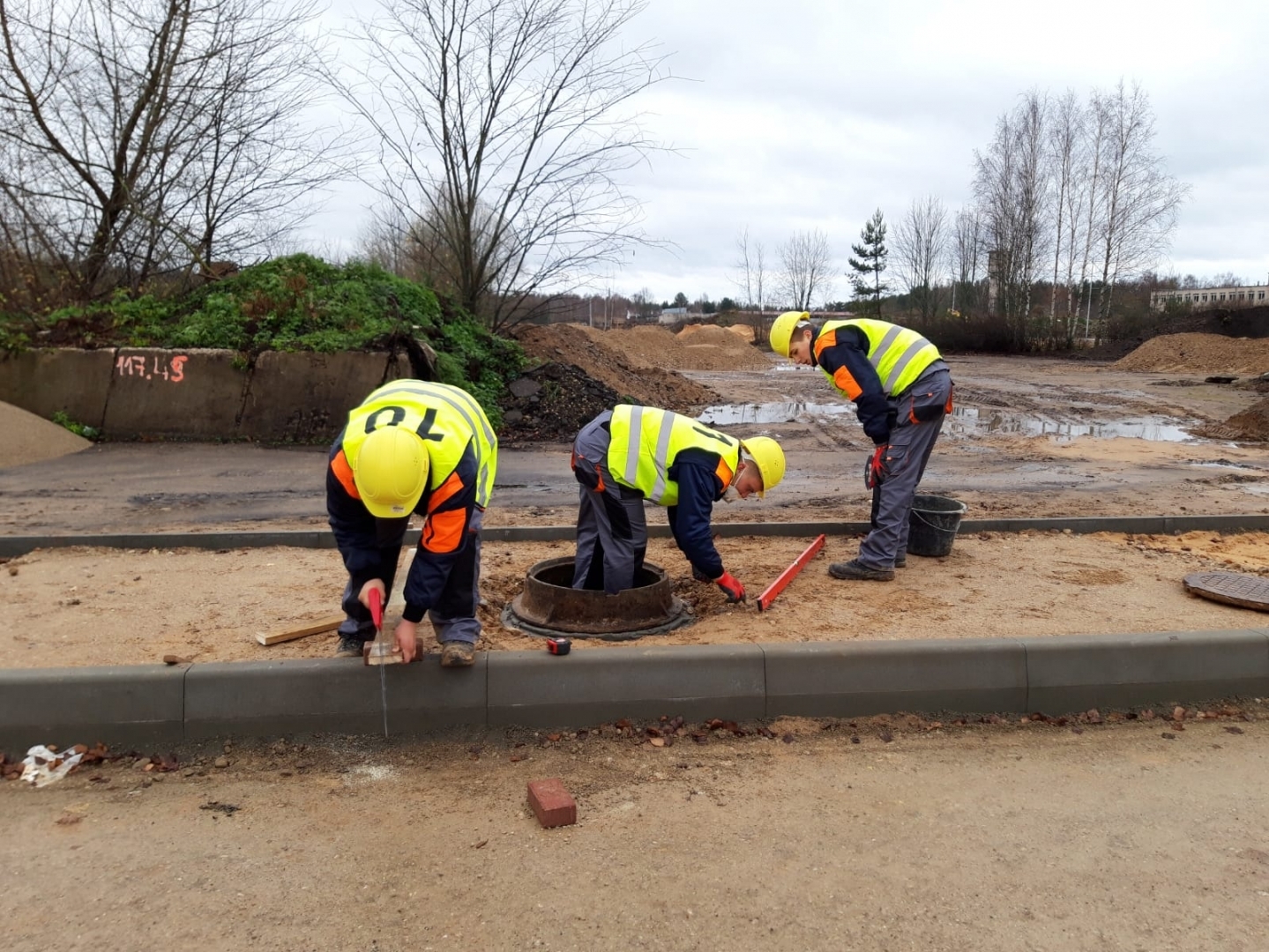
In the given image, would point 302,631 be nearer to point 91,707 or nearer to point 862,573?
point 91,707

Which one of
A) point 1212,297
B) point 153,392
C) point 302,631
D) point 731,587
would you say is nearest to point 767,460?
point 731,587

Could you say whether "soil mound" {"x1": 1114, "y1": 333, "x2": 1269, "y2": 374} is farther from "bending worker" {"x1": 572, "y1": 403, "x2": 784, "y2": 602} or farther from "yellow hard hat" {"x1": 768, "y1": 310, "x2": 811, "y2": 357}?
"bending worker" {"x1": 572, "y1": 403, "x2": 784, "y2": 602}

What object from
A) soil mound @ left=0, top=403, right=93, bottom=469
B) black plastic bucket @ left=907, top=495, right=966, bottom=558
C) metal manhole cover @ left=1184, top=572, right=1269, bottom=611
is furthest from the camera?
soil mound @ left=0, top=403, right=93, bottom=469

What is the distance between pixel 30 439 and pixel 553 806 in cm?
1066

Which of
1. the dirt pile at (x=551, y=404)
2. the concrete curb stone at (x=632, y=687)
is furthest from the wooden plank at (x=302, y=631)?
the dirt pile at (x=551, y=404)

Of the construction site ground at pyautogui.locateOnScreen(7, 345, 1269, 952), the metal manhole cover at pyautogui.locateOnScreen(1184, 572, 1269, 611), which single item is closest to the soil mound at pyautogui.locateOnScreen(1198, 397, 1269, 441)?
the construction site ground at pyautogui.locateOnScreen(7, 345, 1269, 952)

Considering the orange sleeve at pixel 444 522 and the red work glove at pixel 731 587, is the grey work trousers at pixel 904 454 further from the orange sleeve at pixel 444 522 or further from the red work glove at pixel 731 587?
the orange sleeve at pixel 444 522

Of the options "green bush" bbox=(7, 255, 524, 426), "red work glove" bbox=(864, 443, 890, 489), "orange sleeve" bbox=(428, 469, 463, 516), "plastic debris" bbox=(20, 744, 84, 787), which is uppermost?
"green bush" bbox=(7, 255, 524, 426)

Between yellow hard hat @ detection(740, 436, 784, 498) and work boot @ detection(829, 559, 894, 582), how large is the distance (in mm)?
1319

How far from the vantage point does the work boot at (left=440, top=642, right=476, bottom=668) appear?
13.3 feet

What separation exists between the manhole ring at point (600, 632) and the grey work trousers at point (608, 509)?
272mm

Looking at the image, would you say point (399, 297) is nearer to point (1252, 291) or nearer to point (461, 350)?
point (461, 350)

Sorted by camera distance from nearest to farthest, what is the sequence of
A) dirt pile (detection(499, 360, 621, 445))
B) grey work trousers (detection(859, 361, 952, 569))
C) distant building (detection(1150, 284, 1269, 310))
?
grey work trousers (detection(859, 361, 952, 569)), dirt pile (detection(499, 360, 621, 445)), distant building (detection(1150, 284, 1269, 310))

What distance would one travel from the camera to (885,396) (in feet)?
20.5
